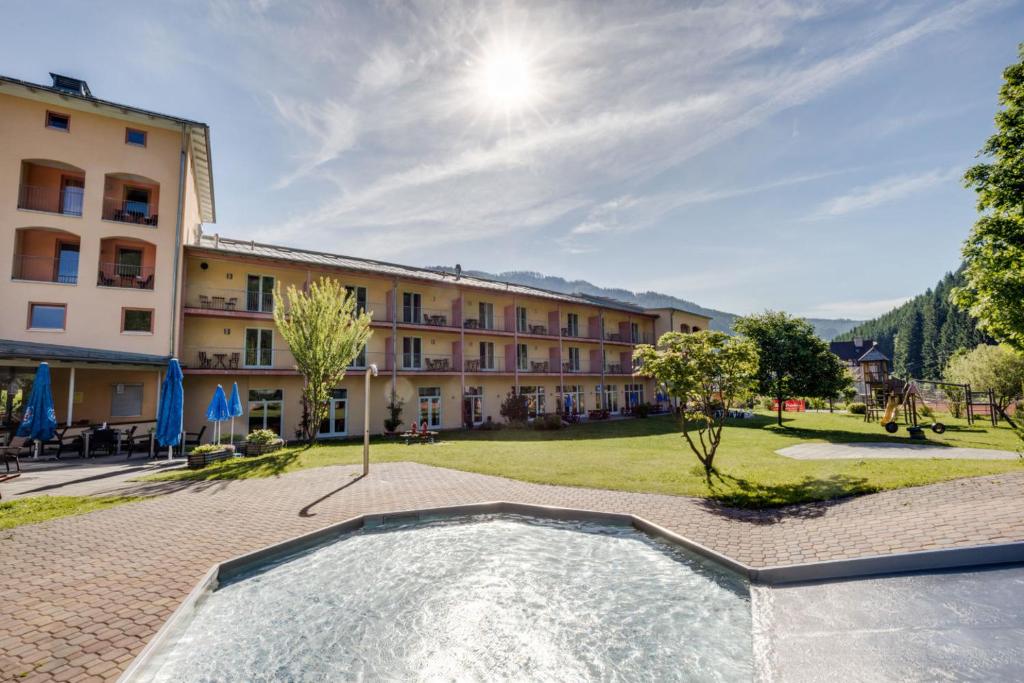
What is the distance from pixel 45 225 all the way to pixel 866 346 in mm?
141463

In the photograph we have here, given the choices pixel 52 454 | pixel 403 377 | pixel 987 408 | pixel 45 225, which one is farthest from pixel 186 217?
pixel 987 408

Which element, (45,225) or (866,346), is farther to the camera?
(866,346)

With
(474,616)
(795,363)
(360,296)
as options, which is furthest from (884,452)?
(360,296)

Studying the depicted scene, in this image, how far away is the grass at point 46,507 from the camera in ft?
29.2

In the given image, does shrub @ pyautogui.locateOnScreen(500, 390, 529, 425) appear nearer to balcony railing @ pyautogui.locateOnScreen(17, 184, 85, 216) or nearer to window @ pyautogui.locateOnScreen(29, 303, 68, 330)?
window @ pyautogui.locateOnScreen(29, 303, 68, 330)

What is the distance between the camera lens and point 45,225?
63.9 feet

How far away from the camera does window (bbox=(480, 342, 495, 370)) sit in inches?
1218

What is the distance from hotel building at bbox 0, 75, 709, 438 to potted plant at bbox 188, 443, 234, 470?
677 cm

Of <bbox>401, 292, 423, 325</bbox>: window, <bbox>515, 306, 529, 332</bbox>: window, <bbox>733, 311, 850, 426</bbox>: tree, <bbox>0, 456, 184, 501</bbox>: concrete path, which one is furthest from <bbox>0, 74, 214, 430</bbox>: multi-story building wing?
<bbox>733, 311, 850, 426</bbox>: tree

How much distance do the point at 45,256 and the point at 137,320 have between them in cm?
476

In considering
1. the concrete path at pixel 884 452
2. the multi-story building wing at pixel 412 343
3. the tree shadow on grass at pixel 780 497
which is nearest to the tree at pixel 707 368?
the tree shadow on grass at pixel 780 497

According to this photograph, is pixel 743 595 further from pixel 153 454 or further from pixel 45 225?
pixel 45 225

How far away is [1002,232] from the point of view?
46.4 feet

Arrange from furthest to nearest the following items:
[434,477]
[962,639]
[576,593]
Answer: [434,477] < [576,593] < [962,639]
